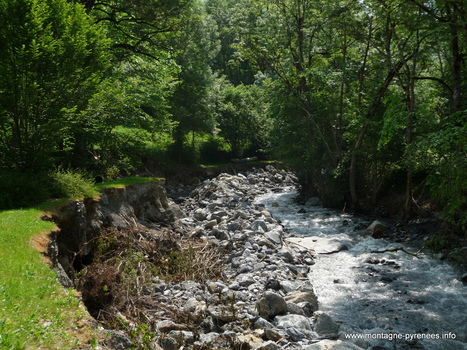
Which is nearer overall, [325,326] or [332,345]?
[332,345]

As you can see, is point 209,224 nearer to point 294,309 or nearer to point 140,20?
point 294,309

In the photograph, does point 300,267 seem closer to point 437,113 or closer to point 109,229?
point 109,229

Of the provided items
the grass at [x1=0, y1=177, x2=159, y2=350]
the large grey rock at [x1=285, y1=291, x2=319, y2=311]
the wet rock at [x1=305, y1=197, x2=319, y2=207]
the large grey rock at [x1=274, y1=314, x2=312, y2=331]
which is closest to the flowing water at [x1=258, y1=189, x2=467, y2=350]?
the large grey rock at [x1=285, y1=291, x2=319, y2=311]

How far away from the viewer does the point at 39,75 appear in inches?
342

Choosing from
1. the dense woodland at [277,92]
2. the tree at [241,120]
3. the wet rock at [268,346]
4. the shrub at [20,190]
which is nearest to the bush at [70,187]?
the dense woodland at [277,92]

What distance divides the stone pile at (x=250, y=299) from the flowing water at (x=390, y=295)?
52cm

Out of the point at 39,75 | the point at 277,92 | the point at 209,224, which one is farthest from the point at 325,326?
the point at 277,92

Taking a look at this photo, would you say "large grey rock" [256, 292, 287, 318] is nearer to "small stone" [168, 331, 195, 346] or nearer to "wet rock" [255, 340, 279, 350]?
"wet rock" [255, 340, 279, 350]

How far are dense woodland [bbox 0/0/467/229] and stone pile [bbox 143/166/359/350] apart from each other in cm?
366

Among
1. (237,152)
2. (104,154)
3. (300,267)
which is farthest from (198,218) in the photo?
(237,152)

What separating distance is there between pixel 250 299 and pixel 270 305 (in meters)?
0.69

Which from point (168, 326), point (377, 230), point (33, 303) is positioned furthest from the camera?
point (377, 230)

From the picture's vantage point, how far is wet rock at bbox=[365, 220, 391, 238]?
43.2ft

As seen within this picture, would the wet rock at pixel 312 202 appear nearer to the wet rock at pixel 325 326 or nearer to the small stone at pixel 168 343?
the wet rock at pixel 325 326
